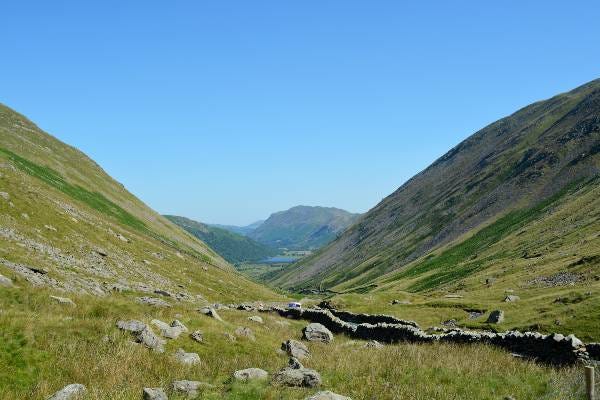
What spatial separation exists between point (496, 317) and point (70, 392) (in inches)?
1771

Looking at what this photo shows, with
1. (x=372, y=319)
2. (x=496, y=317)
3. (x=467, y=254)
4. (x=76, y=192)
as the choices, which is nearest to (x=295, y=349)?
(x=372, y=319)

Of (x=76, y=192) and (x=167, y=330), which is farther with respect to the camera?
(x=76, y=192)

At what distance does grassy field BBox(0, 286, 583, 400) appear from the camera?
13805 millimetres

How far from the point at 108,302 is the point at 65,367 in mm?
10859

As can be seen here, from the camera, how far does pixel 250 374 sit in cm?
1608

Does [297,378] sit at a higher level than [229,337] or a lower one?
higher

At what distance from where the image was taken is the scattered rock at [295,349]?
22472 mm

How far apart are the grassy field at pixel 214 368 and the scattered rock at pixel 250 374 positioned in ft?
1.45

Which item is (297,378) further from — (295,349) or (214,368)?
(295,349)

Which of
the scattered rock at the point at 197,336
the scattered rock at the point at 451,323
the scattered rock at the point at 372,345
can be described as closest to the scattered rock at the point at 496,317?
the scattered rock at the point at 451,323

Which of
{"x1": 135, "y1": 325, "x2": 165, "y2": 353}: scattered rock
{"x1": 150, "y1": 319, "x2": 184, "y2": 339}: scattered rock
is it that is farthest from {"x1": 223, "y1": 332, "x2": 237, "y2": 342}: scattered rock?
{"x1": 135, "y1": 325, "x2": 165, "y2": 353}: scattered rock

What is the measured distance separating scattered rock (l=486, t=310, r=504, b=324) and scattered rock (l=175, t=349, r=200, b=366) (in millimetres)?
38024

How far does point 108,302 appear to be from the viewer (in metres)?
24.9

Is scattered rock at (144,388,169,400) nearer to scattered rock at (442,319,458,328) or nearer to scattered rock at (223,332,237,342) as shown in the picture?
scattered rock at (223,332,237,342)
